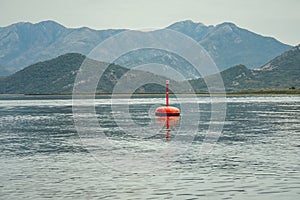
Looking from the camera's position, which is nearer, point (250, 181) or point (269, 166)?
point (250, 181)

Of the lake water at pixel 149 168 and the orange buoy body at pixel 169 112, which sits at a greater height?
the orange buoy body at pixel 169 112

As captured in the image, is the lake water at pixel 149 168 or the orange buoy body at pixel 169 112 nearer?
the lake water at pixel 149 168

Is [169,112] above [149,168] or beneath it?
above

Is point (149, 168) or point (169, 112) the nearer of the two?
point (149, 168)

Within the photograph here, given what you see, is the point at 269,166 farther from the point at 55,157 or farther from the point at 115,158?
the point at 55,157

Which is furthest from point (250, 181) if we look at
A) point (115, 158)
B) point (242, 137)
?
point (242, 137)

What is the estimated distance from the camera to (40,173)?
4347 centimetres

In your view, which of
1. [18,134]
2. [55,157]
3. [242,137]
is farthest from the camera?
[18,134]

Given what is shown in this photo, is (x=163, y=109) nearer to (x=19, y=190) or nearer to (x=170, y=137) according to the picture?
(x=170, y=137)

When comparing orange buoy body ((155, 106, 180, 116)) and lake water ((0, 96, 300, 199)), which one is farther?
orange buoy body ((155, 106, 180, 116))

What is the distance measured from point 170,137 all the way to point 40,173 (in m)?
34.5

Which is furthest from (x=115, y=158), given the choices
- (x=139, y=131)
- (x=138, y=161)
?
(x=139, y=131)

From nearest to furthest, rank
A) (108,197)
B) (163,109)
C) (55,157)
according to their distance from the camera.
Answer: (108,197)
(55,157)
(163,109)

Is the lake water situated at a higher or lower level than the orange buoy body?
lower
